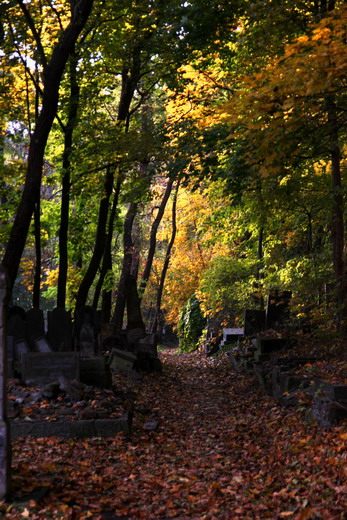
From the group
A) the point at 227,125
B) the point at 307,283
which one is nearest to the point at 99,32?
the point at 227,125

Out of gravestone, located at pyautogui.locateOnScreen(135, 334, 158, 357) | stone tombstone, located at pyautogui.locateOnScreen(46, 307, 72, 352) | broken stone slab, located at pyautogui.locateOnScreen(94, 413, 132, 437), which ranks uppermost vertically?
stone tombstone, located at pyautogui.locateOnScreen(46, 307, 72, 352)

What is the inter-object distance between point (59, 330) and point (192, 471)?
5410 mm

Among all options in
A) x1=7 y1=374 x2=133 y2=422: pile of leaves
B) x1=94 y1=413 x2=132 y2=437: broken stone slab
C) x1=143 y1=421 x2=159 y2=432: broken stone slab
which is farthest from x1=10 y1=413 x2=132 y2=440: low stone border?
x1=143 y1=421 x2=159 y2=432: broken stone slab

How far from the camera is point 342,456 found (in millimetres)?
6535

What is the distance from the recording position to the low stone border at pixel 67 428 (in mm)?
8852

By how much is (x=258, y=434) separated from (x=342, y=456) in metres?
3.10

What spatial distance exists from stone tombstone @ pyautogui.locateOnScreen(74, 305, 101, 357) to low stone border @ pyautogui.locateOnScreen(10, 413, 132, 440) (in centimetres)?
383

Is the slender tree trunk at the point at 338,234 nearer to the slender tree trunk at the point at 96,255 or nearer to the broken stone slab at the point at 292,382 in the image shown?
the broken stone slab at the point at 292,382

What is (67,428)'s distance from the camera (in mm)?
8922

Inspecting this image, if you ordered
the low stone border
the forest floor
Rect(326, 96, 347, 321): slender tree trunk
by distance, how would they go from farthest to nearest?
Rect(326, 96, 347, 321): slender tree trunk < the low stone border < the forest floor

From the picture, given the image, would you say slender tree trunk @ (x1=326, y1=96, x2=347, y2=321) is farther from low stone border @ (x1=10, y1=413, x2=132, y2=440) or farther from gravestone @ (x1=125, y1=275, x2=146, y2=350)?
gravestone @ (x1=125, y1=275, x2=146, y2=350)

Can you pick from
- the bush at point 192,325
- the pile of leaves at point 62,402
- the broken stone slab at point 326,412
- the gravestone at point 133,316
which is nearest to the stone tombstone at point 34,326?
the pile of leaves at point 62,402

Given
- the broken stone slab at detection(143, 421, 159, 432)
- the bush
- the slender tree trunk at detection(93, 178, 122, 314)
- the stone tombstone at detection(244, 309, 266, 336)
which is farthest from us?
the bush

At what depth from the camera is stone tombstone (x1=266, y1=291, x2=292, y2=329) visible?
1789 centimetres
